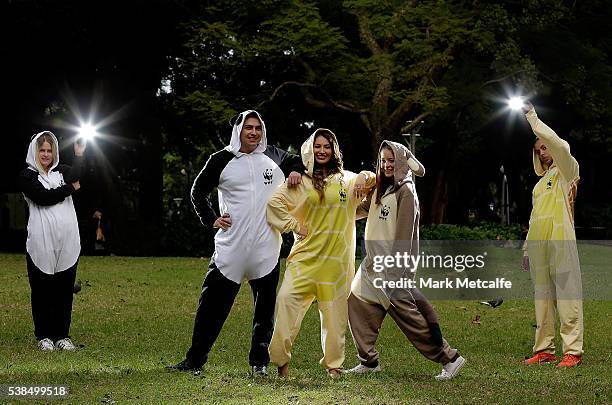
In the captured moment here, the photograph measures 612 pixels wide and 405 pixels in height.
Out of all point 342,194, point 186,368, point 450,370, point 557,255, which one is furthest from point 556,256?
point 186,368

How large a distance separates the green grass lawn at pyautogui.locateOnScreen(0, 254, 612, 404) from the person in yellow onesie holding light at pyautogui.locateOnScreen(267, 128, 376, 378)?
1.35 ft

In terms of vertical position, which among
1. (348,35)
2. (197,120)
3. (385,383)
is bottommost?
(385,383)

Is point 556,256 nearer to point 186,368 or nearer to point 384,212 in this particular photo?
A: point 384,212

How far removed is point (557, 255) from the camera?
1112cm

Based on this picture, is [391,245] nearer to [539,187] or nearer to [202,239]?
[539,187]

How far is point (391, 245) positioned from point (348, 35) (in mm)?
23615

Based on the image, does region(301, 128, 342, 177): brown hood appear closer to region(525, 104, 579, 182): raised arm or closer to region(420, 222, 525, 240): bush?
region(525, 104, 579, 182): raised arm

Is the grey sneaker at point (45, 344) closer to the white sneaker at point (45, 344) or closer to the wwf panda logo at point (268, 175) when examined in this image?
the white sneaker at point (45, 344)

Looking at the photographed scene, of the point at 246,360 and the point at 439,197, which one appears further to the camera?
the point at 439,197

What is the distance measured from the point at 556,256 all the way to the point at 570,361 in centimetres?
103

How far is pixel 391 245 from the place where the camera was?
32.1ft

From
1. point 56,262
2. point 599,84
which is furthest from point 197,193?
point 599,84

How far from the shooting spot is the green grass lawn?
9008 millimetres

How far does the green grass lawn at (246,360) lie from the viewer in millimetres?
9008
